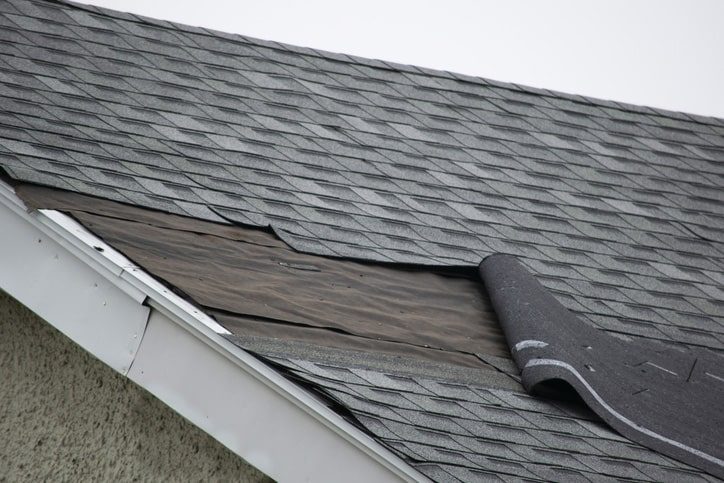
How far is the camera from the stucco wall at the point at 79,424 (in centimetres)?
341

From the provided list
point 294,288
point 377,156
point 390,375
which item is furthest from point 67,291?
point 377,156

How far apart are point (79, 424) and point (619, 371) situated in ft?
7.30

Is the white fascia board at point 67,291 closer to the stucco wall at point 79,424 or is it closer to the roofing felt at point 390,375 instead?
the roofing felt at point 390,375

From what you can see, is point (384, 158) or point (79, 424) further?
point (384, 158)

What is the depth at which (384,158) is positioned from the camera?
5730 mm

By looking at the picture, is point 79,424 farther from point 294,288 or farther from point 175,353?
point 294,288

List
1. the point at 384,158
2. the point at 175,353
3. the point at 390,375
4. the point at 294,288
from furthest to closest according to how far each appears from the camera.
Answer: the point at 384,158 → the point at 294,288 → the point at 390,375 → the point at 175,353

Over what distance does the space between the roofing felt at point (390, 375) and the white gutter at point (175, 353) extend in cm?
7

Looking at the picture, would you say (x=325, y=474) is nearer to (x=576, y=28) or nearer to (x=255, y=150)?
(x=255, y=150)

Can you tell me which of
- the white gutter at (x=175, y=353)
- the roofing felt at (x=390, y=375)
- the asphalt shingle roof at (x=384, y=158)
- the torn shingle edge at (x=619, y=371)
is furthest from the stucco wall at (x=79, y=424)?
the torn shingle edge at (x=619, y=371)

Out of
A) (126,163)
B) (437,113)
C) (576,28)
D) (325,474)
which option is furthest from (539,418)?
(576,28)

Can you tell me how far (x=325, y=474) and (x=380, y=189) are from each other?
264 cm

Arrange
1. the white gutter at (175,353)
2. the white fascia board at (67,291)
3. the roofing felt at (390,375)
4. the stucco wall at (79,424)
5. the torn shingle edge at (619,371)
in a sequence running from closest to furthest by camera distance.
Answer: the white gutter at (175,353), the roofing felt at (390,375), the white fascia board at (67,291), the stucco wall at (79,424), the torn shingle edge at (619,371)

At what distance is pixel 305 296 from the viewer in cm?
412
